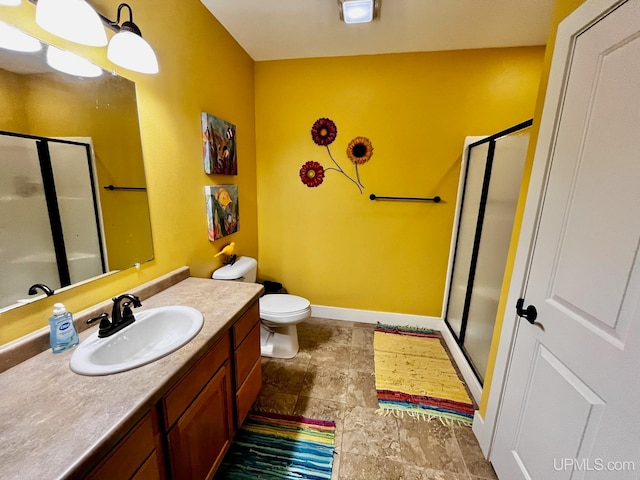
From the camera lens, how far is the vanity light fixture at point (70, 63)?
0.91 metres

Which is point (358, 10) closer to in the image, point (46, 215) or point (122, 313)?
point (46, 215)

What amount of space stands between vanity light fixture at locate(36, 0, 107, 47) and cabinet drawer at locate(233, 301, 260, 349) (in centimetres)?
121

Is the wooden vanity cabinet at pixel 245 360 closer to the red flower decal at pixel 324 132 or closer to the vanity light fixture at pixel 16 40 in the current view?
the vanity light fixture at pixel 16 40

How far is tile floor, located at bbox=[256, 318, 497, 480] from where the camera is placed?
1.31 m

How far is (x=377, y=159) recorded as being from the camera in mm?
2357

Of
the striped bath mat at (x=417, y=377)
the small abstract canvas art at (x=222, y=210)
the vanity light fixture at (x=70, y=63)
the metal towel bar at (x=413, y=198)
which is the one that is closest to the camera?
the vanity light fixture at (x=70, y=63)

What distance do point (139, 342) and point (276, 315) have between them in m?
0.95

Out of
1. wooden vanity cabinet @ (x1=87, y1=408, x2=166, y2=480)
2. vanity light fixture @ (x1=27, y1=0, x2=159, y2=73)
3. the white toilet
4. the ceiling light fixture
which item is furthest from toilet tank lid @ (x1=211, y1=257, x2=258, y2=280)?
the ceiling light fixture

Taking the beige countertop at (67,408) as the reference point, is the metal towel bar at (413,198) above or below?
above

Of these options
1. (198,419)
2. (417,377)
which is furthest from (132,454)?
(417,377)

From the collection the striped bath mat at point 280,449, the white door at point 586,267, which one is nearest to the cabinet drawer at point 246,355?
the striped bath mat at point 280,449

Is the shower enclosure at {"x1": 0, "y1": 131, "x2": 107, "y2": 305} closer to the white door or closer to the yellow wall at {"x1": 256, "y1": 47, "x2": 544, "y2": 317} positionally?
the yellow wall at {"x1": 256, "y1": 47, "x2": 544, "y2": 317}

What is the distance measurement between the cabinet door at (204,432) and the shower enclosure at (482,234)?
5.31 ft

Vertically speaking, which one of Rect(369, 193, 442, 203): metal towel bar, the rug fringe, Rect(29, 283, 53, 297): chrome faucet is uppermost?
Rect(369, 193, 442, 203): metal towel bar
